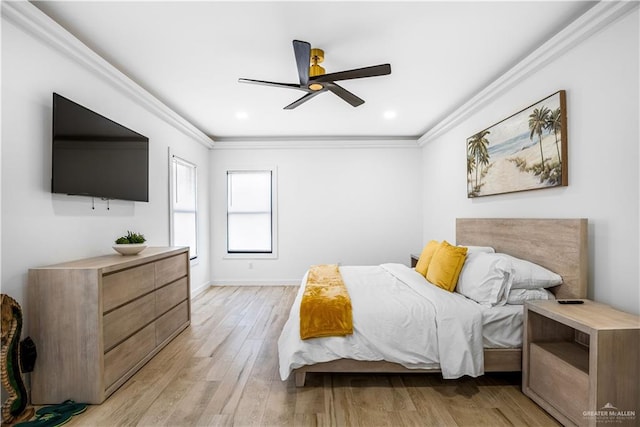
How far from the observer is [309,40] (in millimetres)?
2486

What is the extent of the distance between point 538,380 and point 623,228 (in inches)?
44.0

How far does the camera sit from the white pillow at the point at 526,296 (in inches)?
93.7

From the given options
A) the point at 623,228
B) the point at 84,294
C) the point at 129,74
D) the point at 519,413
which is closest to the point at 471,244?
the point at 623,228

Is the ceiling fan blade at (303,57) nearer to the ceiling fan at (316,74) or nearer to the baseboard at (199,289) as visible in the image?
the ceiling fan at (316,74)

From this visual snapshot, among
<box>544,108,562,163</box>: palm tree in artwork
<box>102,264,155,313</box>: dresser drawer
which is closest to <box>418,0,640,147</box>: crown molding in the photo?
<box>544,108,562,163</box>: palm tree in artwork

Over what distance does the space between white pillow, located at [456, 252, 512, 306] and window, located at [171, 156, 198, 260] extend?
11.6 ft

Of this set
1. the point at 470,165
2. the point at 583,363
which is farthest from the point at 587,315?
the point at 470,165

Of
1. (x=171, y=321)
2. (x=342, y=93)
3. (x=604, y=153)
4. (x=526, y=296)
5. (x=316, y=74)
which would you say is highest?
(x=316, y=74)

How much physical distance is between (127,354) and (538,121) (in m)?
3.83

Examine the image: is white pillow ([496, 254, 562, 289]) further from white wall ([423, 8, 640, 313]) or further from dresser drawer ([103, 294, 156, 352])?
dresser drawer ([103, 294, 156, 352])

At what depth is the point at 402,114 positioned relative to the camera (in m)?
4.30

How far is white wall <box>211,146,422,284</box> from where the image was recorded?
5598mm

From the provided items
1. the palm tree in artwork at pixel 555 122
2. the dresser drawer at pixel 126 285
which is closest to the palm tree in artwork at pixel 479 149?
the palm tree in artwork at pixel 555 122

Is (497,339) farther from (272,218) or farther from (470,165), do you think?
(272,218)
